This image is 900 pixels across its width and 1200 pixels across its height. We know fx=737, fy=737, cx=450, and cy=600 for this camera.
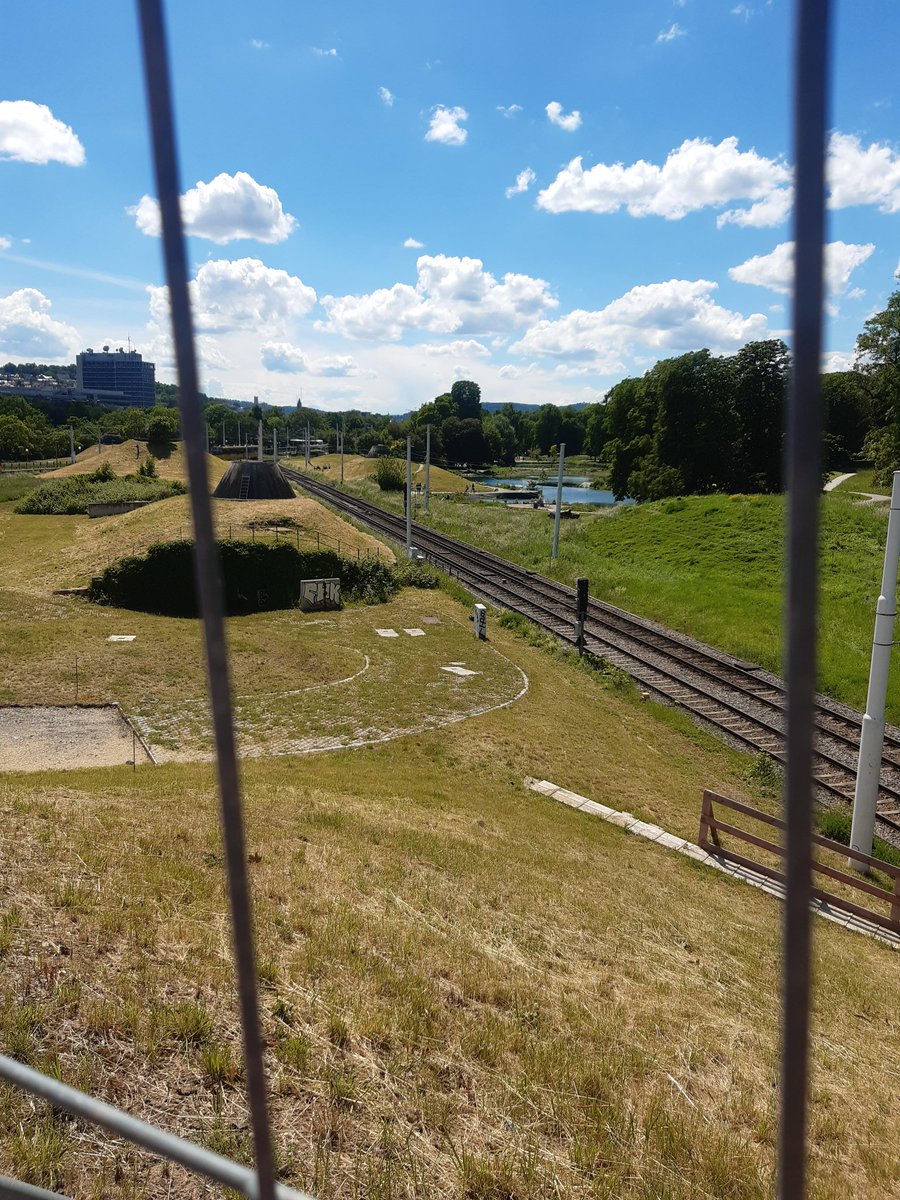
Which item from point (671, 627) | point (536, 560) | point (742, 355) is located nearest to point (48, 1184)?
point (671, 627)

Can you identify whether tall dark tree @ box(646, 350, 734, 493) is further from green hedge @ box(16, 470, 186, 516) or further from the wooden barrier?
the wooden barrier

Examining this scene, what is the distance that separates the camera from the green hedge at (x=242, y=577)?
29.1 m

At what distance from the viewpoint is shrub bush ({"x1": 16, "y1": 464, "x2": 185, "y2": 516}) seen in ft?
185

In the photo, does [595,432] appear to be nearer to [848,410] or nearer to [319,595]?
[848,410]

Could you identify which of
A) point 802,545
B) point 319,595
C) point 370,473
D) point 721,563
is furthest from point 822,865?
point 370,473

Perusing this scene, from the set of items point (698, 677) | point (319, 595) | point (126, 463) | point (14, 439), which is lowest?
point (698, 677)

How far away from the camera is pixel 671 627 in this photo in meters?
29.3

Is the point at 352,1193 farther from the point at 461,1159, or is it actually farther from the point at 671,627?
the point at 671,627

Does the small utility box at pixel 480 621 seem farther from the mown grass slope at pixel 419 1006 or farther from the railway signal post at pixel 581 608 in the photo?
the mown grass slope at pixel 419 1006

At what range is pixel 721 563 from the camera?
125 feet

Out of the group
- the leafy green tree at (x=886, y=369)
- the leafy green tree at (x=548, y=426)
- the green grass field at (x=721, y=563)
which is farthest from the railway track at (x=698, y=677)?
the leafy green tree at (x=548, y=426)

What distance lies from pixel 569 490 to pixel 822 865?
3870 inches

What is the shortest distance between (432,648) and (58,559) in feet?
66.5

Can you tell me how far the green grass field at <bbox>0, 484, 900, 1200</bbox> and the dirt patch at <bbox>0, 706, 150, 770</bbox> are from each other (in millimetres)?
1932
